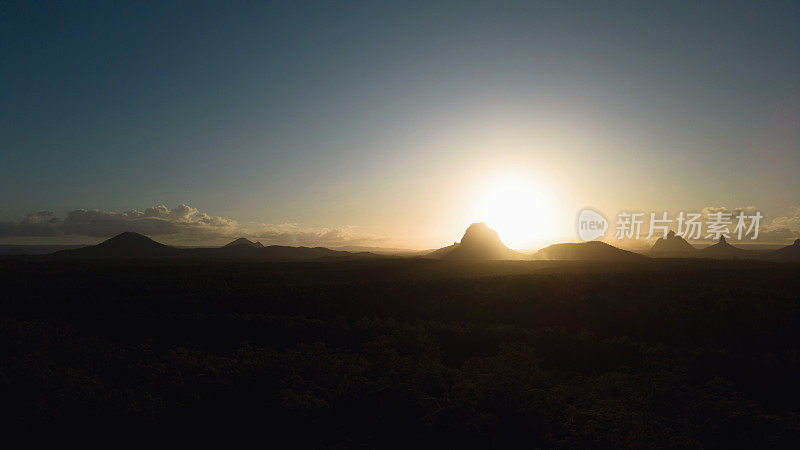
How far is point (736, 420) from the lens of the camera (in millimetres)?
12391

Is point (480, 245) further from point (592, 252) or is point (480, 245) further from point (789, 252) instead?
point (789, 252)

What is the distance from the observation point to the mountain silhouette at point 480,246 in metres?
150

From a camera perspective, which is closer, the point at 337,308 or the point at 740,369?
the point at 740,369

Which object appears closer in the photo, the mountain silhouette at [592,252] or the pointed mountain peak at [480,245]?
the mountain silhouette at [592,252]

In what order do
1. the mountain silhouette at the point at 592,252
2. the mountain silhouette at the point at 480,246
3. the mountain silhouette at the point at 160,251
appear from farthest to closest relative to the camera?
the mountain silhouette at the point at 160,251 < the mountain silhouette at the point at 480,246 < the mountain silhouette at the point at 592,252

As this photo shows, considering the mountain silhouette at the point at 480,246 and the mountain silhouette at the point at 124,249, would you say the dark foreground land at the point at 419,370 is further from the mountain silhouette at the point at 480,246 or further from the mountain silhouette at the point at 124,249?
the mountain silhouette at the point at 124,249

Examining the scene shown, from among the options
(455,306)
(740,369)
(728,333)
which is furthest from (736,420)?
(455,306)

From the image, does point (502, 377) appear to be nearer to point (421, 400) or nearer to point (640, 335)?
point (421, 400)

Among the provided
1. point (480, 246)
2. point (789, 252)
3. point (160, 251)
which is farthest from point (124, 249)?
point (789, 252)

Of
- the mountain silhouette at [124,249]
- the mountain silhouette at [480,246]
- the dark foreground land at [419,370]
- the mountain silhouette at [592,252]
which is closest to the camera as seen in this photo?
the dark foreground land at [419,370]

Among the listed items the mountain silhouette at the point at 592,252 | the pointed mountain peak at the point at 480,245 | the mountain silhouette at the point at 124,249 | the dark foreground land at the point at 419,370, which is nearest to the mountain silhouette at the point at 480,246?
the pointed mountain peak at the point at 480,245

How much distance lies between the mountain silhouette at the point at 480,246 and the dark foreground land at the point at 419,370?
115 m

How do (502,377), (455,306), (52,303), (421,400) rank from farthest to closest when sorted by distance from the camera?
(52,303) < (455,306) < (502,377) < (421,400)

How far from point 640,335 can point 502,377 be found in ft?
51.6
